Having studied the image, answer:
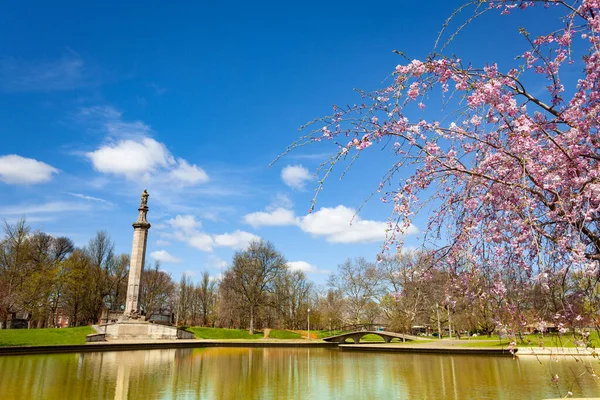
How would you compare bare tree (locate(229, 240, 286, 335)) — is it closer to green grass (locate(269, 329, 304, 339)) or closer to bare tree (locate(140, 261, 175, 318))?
green grass (locate(269, 329, 304, 339))

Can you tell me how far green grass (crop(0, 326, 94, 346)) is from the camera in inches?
Answer: 1188

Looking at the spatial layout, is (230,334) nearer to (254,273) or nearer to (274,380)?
(254,273)

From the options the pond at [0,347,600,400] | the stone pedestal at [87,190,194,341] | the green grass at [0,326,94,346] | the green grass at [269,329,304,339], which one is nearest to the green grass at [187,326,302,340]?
the green grass at [269,329,304,339]

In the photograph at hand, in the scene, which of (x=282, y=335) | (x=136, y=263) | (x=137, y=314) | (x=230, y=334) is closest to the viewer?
(x=137, y=314)

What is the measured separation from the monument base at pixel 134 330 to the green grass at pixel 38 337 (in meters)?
2.51

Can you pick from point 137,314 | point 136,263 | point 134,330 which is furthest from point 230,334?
point 136,263

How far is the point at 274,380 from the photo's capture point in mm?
18438

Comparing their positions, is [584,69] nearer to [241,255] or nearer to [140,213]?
[140,213]

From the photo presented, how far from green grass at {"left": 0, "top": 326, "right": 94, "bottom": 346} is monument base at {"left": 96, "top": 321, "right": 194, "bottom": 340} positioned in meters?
2.51

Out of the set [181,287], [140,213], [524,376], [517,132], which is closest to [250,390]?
[524,376]

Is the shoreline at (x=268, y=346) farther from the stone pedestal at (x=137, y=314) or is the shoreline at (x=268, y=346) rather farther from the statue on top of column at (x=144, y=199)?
the statue on top of column at (x=144, y=199)

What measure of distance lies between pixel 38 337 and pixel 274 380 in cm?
2358

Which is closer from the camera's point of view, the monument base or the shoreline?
the shoreline

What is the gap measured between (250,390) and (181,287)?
67.6 m
